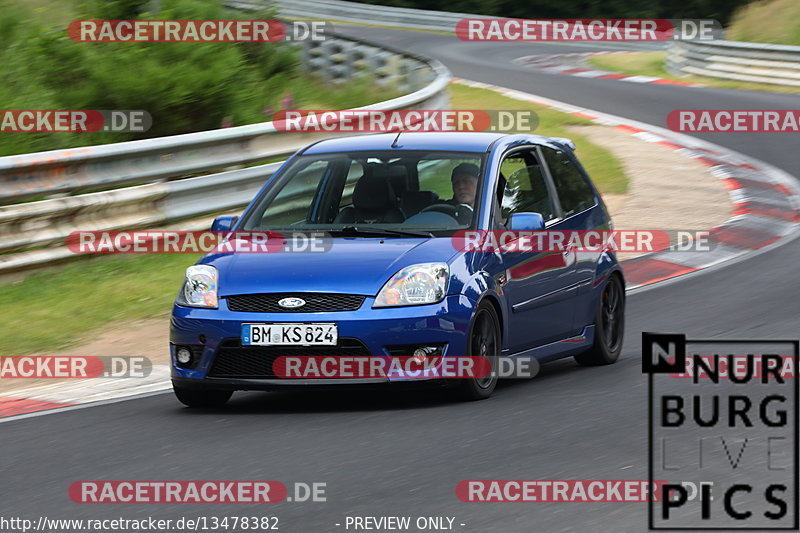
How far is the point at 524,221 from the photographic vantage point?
8.16m

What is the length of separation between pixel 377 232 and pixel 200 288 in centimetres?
107

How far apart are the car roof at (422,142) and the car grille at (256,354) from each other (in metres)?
1.71

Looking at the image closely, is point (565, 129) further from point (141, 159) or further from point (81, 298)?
point (81, 298)

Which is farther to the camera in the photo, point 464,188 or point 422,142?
point 422,142

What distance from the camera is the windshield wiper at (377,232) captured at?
805 centimetres

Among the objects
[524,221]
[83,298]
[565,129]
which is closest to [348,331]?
[524,221]

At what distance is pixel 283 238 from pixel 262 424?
1.25 metres

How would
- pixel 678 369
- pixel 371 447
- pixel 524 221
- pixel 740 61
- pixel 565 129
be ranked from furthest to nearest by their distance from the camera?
1. pixel 740 61
2. pixel 565 129
3. pixel 678 369
4. pixel 524 221
5. pixel 371 447

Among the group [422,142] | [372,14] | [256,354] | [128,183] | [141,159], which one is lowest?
[372,14]

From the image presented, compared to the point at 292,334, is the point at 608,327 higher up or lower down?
lower down

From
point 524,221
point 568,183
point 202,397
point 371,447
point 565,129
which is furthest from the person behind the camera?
point 565,129

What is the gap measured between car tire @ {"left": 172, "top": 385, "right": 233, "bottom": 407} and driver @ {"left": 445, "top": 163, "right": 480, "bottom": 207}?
1731 millimetres

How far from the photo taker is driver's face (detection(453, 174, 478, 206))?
8320mm

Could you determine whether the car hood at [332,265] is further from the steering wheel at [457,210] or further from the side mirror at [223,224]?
the side mirror at [223,224]
